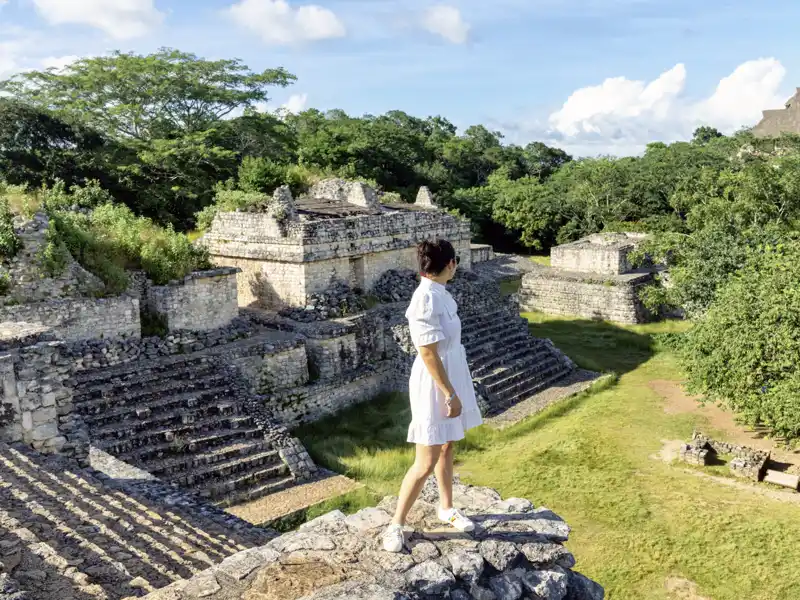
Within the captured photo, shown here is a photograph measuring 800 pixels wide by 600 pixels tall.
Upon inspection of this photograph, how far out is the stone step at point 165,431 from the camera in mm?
9062

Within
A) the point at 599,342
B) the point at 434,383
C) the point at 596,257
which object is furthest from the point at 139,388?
the point at 596,257

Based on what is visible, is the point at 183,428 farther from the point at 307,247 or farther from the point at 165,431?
the point at 307,247

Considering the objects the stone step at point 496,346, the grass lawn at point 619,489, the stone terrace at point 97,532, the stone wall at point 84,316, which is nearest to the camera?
the stone terrace at point 97,532

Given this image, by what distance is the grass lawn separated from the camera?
25.1 feet

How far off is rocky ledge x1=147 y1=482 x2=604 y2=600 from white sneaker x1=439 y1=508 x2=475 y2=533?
0.15 feet

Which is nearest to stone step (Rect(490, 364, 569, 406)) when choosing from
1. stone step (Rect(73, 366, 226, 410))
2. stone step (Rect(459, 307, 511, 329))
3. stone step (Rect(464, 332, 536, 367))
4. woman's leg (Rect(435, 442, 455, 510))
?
stone step (Rect(464, 332, 536, 367))

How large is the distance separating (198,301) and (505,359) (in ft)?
21.8

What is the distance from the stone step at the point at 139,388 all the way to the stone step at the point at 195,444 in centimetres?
99

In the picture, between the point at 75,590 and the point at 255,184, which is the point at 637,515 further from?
the point at 255,184

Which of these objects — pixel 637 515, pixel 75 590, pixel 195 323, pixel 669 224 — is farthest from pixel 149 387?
pixel 669 224

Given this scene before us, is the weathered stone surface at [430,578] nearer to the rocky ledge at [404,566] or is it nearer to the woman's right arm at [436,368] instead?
the rocky ledge at [404,566]

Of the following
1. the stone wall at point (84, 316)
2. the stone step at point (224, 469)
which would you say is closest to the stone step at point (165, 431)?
the stone step at point (224, 469)

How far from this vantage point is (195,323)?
39.5ft

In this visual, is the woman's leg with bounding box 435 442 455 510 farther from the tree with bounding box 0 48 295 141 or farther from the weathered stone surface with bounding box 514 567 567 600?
the tree with bounding box 0 48 295 141
